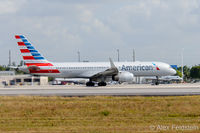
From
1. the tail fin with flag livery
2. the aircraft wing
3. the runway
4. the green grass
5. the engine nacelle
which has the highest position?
the tail fin with flag livery

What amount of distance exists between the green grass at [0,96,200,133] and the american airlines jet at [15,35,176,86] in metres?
30.6

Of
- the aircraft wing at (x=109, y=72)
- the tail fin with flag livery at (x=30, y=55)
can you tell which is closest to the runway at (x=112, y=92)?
the aircraft wing at (x=109, y=72)

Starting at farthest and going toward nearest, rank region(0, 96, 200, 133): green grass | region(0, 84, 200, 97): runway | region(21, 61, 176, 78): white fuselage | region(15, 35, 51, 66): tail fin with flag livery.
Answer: region(21, 61, 176, 78): white fuselage
region(15, 35, 51, 66): tail fin with flag livery
region(0, 84, 200, 97): runway
region(0, 96, 200, 133): green grass

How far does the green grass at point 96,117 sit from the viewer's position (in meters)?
17.4

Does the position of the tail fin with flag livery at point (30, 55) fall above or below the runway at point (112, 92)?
above

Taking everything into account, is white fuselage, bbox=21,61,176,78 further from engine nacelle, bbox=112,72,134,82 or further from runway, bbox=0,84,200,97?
runway, bbox=0,84,200,97

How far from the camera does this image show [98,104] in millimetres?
26625

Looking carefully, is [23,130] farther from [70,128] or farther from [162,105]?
[162,105]

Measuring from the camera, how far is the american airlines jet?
57.3m

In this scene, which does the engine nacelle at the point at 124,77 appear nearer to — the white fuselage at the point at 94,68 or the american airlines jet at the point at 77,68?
the american airlines jet at the point at 77,68

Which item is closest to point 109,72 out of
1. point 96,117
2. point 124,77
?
point 124,77

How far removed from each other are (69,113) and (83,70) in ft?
118

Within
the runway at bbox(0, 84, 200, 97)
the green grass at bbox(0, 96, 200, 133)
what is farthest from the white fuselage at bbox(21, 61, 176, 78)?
the green grass at bbox(0, 96, 200, 133)

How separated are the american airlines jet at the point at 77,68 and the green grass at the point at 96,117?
30593 mm
